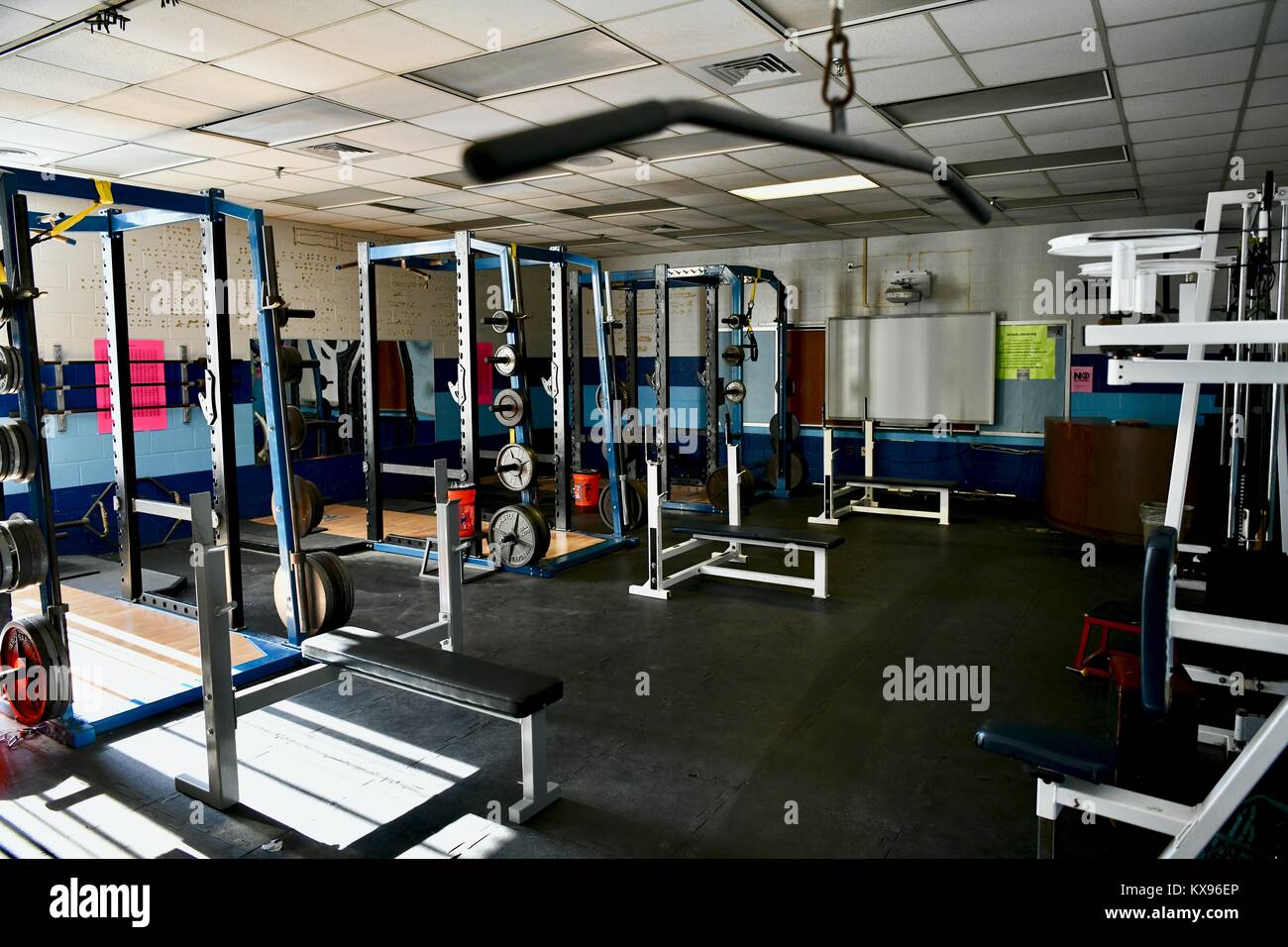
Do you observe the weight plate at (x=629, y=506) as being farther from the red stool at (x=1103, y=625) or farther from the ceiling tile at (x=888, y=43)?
the ceiling tile at (x=888, y=43)

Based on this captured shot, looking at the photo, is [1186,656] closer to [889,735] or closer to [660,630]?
[889,735]

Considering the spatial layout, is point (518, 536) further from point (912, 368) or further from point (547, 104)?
point (912, 368)

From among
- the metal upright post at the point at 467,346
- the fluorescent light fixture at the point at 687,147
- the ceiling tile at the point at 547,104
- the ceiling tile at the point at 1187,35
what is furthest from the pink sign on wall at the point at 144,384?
the ceiling tile at the point at 1187,35

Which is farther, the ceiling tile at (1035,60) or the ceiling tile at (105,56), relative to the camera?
the ceiling tile at (1035,60)

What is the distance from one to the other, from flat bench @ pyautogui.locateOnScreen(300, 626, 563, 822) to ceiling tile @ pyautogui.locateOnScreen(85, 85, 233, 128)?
293cm

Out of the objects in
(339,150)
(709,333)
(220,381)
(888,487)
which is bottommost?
(888,487)

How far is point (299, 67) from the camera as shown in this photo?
3664mm

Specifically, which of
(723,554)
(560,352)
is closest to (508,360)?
(560,352)

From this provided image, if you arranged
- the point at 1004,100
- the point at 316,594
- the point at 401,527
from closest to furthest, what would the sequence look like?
the point at 316,594, the point at 1004,100, the point at 401,527

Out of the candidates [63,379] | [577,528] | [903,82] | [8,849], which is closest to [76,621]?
[8,849]

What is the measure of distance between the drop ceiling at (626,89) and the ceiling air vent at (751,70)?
14 millimetres

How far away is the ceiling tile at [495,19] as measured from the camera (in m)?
3.08

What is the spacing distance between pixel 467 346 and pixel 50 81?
7.58 feet

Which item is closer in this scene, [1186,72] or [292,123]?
[1186,72]
